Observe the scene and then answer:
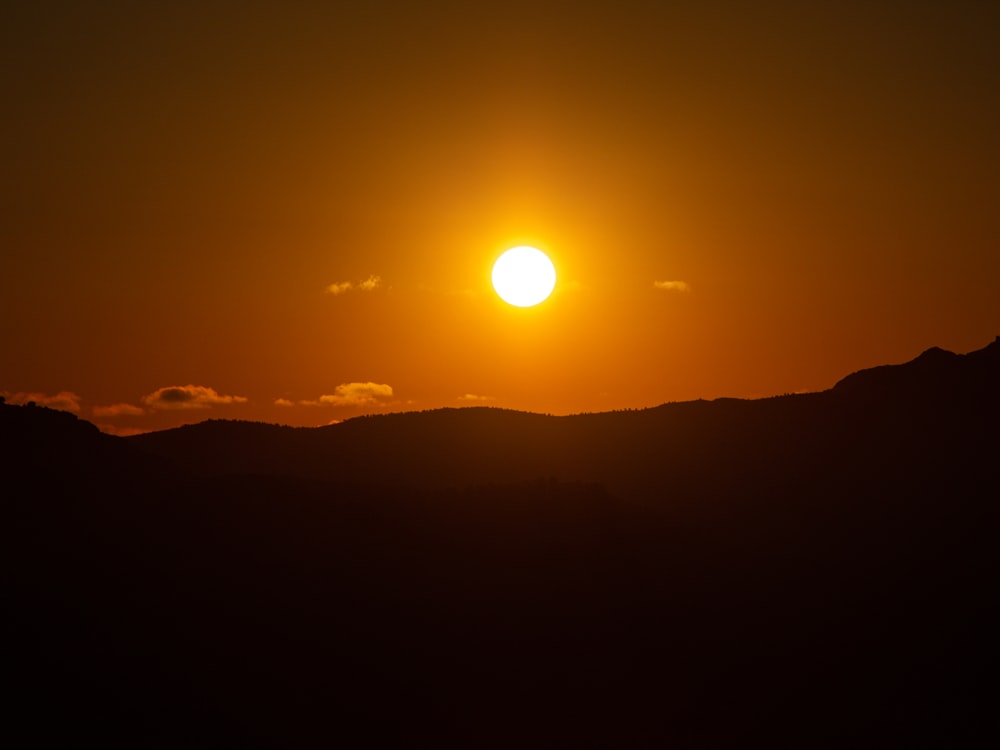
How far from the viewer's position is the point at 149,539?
210ft

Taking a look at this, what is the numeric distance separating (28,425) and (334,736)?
24217 millimetres

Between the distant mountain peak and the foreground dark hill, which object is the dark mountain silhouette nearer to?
the foreground dark hill

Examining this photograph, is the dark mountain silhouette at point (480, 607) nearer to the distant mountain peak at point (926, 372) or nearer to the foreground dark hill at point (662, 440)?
the foreground dark hill at point (662, 440)

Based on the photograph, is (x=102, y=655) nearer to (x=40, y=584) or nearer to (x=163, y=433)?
(x=40, y=584)

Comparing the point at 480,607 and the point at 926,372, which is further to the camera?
the point at 926,372

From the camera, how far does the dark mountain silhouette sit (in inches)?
2217

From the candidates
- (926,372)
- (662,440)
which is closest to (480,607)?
(662,440)

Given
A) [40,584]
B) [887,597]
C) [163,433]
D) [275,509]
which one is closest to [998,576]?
[887,597]

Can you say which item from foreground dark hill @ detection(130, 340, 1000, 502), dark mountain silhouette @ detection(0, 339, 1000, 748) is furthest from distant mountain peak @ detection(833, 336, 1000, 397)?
dark mountain silhouette @ detection(0, 339, 1000, 748)

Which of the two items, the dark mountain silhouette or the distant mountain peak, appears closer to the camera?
the dark mountain silhouette

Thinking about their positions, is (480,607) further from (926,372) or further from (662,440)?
(926,372)

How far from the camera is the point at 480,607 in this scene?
7112cm

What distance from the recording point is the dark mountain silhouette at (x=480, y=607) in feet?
185

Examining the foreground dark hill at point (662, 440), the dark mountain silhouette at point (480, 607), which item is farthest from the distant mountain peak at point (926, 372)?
the dark mountain silhouette at point (480, 607)
